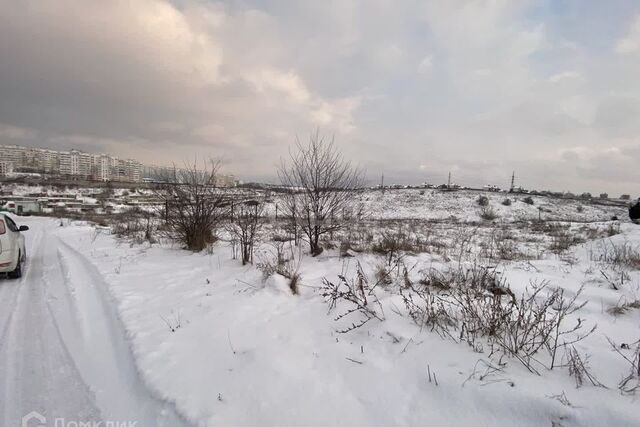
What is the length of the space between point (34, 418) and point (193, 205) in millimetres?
7162

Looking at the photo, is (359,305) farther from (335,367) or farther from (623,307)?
(623,307)

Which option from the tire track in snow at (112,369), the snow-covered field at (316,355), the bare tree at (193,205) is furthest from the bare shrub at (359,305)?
the bare tree at (193,205)

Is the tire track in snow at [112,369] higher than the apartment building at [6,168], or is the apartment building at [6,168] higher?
the apartment building at [6,168]

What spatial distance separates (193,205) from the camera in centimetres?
920

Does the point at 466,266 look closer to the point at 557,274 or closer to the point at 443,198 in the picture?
the point at 557,274

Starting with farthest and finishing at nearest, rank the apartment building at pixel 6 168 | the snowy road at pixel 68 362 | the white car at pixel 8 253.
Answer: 1. the apartment building at pixel 6 168
2. the white car at pixel 8 253
3. the snowy road at pixel 68 362

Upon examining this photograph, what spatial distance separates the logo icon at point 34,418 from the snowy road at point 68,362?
28 mm

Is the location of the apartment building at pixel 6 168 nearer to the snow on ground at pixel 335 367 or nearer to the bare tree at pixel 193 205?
the bare tree at pixel 193 205

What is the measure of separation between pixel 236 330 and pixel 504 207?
31158 millimetres

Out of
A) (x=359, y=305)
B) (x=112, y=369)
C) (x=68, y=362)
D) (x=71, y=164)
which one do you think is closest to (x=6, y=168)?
(x=71, y=164)

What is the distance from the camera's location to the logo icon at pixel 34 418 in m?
2.43

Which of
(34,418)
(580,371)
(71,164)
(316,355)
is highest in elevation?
(71,164)

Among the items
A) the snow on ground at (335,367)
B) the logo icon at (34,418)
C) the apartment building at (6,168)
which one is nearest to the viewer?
the snow on ground at (335,367)

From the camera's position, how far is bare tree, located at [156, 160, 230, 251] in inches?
356
